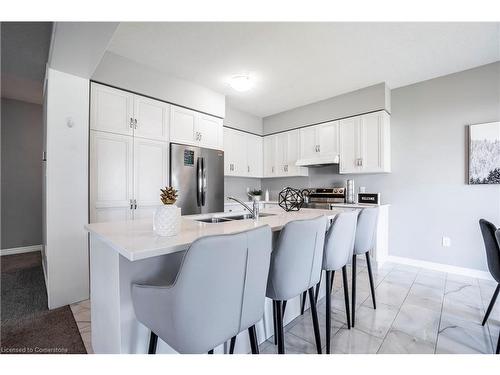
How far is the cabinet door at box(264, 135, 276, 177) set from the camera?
4766mm

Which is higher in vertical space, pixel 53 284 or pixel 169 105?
pixel 169 105

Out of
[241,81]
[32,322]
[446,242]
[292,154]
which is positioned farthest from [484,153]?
[32,322]

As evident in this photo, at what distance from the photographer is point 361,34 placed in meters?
2.25

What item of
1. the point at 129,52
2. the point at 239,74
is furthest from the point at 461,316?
the point at 129,52

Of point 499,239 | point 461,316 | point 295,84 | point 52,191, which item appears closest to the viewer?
point 499,239

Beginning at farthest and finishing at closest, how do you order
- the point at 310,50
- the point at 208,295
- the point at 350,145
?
the point at 350,145
the point at 310,50
the point at 208,295

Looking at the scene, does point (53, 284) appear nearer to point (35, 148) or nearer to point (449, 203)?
point (35, 148)

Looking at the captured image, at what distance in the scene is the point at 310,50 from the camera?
250cm

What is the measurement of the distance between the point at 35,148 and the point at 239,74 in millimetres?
3865

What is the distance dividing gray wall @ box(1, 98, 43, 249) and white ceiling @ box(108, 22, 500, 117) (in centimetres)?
283

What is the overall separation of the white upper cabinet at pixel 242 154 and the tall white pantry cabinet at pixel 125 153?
1.38 meters

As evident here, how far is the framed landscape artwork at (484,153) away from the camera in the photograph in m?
2.75

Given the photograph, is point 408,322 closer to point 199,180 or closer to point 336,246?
point 336,246

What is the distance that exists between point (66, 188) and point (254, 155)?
10.6ft
